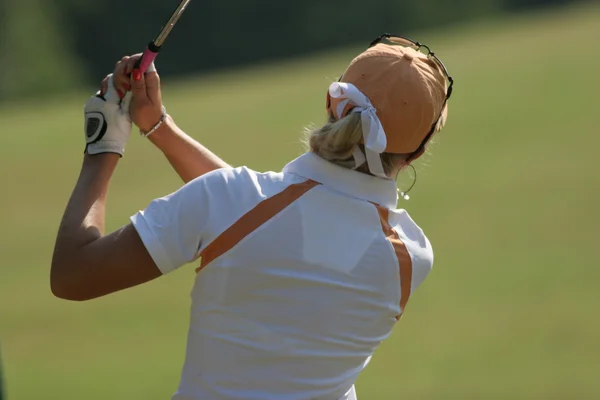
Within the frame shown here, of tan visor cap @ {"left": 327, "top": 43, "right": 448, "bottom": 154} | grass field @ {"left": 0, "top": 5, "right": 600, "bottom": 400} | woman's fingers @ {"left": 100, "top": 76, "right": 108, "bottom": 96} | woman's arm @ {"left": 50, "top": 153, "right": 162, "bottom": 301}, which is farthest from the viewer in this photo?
grass field @ {"left": 0, "top": 5, "right": 600, "bottom": 400}

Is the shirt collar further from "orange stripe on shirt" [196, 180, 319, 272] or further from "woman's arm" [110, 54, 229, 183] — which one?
"woman's arm" [110, 54, 229, 183]

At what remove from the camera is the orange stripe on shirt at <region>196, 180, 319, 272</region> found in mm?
2002

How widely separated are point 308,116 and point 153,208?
1519 centimetres

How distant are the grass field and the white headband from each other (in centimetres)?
551

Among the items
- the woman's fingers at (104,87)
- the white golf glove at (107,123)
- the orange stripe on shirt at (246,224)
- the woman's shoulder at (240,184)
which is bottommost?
the orange stripe on shirt at (246,224)

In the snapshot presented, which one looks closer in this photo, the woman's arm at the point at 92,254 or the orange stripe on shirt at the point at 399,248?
the woman's arm at the point at 92,254

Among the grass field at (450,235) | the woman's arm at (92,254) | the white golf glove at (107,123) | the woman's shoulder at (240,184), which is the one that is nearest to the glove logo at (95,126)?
the white golf glove at (107,123)

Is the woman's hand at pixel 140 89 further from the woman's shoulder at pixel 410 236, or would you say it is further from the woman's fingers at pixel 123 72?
the woman's shoulder at pixel 410 236

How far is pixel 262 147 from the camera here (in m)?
15.7

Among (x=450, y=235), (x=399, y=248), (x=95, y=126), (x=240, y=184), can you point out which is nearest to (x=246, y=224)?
(x=240, y=184)

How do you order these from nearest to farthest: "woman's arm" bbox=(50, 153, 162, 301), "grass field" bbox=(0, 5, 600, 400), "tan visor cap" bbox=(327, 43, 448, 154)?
"woman's arm" bbox=(50, 153, 162, 301) → "tan visor cap" bbox=(327, 43, 448, 154) → "grass field" bbox=(0, 5, 600, 400)

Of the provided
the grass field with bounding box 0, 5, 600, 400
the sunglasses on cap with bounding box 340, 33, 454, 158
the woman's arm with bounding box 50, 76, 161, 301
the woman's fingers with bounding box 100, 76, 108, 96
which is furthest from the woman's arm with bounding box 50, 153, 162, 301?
the grass field with bounding box 0, 5, 600, 400

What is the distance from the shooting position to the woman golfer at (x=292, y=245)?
1.99 m

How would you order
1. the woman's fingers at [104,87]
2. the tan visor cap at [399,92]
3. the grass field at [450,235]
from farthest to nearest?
the grass field at [450,235], the woman's fingers at [104,87], the tan visor cap at [399,92]
